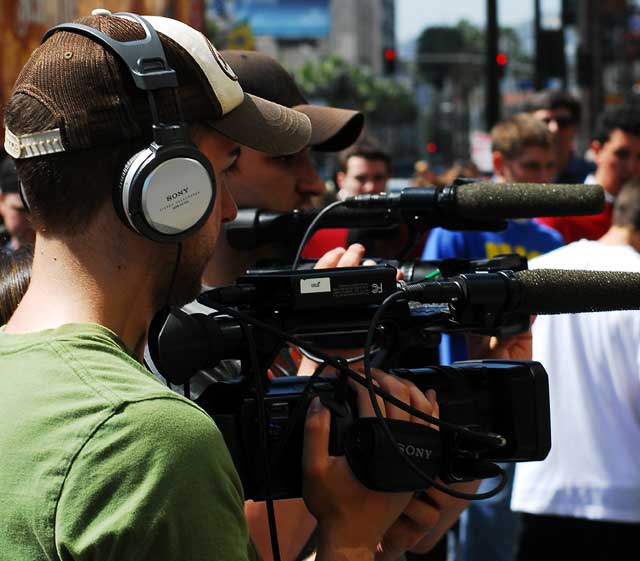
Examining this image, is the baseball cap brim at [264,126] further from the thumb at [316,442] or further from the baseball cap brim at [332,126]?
the baseball cap brim at [332,126]

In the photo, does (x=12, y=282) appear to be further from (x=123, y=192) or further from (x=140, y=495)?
(x=140, y=495)

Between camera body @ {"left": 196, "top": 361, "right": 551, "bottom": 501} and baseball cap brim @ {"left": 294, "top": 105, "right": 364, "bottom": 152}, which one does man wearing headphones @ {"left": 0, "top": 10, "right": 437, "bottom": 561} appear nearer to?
camera body @ {"left": 196, "top": 361, "right": 551, "bottom": 501}

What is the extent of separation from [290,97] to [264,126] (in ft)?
3.87

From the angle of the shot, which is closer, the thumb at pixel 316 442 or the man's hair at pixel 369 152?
the thumb at pixel 316 442

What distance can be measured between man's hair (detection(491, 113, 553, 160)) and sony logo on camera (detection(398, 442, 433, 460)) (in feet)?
14.0

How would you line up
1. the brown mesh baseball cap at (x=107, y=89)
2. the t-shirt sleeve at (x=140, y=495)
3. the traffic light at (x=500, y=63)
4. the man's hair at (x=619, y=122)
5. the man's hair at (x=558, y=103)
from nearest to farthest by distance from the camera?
1. the t-shirt sleeve at (x=140, y=495)
2. the brown mesh baseball cap at (x=107, y=89)
3. the man's hair at (x=619, y=122)
4. the man's hair at (x=558, y=103)
5. the traffic light at (x=500, y=63)

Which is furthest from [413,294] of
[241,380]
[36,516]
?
[36,516]

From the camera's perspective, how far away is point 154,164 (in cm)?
155

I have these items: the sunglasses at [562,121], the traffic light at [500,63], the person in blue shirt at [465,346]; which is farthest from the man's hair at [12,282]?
the traffic light at [500,63]

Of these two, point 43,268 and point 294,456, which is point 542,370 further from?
point 43,268

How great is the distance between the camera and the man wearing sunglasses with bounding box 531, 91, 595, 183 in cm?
809

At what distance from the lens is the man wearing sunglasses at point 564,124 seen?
8.09 m

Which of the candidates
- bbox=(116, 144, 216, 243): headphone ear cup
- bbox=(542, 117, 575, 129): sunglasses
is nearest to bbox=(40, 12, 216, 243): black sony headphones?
bbox=(116, 144, 216, 243): headphone ear cup

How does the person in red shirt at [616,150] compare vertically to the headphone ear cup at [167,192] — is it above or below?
below
